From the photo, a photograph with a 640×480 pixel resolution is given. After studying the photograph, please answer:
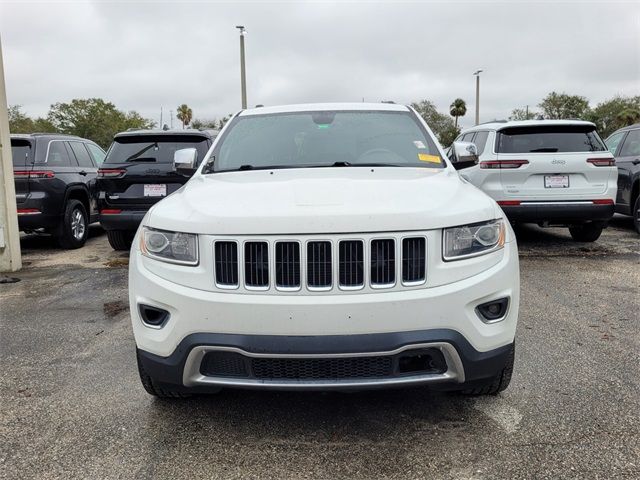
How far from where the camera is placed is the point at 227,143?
13.2 feet

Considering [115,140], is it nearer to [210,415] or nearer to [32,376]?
[32,376]

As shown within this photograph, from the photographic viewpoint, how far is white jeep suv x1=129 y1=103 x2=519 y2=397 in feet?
7.81

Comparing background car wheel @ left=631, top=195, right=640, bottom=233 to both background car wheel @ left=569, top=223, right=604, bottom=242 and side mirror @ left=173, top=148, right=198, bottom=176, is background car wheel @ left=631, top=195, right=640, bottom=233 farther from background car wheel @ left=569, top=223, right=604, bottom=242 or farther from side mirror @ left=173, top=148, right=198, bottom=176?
side mirror @ left=173, top=148, right=198, bottom=176

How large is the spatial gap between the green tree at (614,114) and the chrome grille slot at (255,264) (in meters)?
44.3

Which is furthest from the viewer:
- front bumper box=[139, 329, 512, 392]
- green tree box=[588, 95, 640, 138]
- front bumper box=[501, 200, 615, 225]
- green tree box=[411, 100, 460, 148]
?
green tree box=[411, 100, 460, 148]

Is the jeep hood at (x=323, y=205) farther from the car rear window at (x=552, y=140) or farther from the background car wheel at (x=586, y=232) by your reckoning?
the background car wheel at (x=586, y=232)

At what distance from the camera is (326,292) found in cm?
242

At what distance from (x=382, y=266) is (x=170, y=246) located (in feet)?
3.18

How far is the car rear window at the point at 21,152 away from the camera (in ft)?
25.8

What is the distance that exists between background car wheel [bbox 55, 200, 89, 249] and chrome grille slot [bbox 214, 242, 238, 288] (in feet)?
21.6

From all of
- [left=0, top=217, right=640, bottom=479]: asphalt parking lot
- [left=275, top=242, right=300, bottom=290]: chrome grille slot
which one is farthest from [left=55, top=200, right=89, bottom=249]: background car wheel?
[left=275, top=242, right=300, bottom=290]: chrome grille slot

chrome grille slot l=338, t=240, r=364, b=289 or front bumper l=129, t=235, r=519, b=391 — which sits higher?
chrome grille slot l=338, t=240, r=364, b=289

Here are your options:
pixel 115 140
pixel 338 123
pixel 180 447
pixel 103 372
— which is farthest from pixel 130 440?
pixel 115 140

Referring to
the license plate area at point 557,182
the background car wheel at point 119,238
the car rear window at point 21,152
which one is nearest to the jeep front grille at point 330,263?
the license plate area at point 557,182
